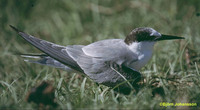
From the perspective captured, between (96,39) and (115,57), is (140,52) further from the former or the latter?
(96,39)

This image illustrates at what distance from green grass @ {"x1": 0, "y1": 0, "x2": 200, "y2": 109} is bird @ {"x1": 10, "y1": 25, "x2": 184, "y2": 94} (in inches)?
5.9

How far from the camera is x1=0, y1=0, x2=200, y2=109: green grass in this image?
239cm

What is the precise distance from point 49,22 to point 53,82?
2040mm

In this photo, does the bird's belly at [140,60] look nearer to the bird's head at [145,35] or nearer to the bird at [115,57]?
the bird at [115,57]

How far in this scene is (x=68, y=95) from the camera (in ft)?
8.25

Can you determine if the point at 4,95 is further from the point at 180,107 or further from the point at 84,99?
the point at 180,107

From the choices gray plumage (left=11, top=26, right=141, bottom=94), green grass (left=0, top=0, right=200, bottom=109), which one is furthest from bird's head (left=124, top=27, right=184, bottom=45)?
green grass (left=0, top=0, right=200, bottom=109)

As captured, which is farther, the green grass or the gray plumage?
the gray plumage

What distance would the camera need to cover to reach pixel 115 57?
2602 millimetres

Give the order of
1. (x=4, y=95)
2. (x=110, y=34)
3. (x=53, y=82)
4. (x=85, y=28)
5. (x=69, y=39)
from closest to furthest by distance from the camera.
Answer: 1. (x=4, y=95)
2. (x=53, y=82)
3. (x=110, y=34)
4. (x=69, y=39)
5. (x=85, y=28)

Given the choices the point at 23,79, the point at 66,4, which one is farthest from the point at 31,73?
the point at 66,4

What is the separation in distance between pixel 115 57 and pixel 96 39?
1518 millimetres

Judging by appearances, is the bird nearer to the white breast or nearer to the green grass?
the white breast

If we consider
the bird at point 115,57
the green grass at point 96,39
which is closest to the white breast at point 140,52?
the bird at point 115,57
